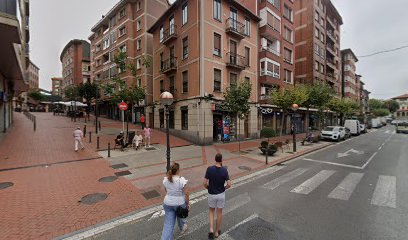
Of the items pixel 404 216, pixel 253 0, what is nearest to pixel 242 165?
pixel 404 216

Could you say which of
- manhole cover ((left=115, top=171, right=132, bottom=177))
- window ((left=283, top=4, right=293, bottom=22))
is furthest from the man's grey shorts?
window ((left=283, top=4, right=293, bottom=22))

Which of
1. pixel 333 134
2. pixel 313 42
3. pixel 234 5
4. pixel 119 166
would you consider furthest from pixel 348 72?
pixel 119 166

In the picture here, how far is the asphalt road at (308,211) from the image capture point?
4473 mm

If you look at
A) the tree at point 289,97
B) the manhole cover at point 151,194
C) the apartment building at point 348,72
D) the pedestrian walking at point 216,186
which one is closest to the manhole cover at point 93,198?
the manhole cover at point 151,194

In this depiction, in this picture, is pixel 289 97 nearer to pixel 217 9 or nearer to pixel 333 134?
pixel 333 134

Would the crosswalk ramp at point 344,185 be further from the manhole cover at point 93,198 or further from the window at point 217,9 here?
the window at point 217,9

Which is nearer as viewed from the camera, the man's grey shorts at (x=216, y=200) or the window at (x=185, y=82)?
the man's grey shorts at (x=216, y=200)

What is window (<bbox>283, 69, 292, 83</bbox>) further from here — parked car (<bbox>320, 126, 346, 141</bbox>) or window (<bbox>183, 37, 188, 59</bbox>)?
window (<bbox>183, 37, 188, 59</bbox>)

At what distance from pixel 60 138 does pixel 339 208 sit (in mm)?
17898

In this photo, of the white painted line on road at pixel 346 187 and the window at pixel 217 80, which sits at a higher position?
the window at pixel 217 80

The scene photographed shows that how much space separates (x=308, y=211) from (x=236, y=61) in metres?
17.6

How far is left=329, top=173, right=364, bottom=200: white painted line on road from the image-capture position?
659cm

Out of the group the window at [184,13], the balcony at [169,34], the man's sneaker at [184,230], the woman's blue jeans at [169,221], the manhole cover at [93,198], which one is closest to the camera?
the woman's blue jeans at [169,221]

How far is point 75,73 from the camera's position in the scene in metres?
50.7
